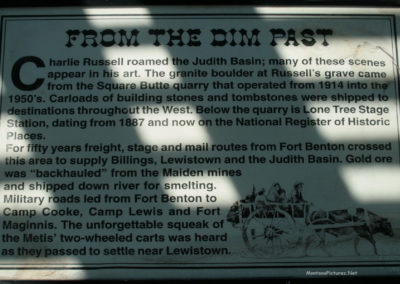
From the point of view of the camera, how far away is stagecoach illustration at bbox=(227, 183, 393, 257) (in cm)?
203

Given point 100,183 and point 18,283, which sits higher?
point 100,183

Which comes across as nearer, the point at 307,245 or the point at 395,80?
the point at 307,245

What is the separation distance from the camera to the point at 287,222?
2049 millimetres

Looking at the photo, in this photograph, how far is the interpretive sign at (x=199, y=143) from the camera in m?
2.02

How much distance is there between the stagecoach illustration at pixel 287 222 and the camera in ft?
6.66

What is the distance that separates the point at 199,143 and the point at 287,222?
1.72 feet

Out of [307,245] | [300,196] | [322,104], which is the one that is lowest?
[307,245]

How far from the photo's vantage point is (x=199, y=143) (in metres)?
2.10

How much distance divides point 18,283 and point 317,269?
1297mm

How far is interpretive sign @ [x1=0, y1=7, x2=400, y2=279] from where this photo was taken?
2.02 m

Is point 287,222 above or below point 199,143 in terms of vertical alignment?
below

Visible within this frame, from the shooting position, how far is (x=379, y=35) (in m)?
2.24

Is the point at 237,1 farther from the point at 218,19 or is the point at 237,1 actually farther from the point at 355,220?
the point at 355,220

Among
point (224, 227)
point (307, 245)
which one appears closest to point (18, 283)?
point (224, 227)
